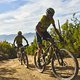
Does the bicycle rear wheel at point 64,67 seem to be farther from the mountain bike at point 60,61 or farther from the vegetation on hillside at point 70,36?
the vegetation on hillside at point 70,36

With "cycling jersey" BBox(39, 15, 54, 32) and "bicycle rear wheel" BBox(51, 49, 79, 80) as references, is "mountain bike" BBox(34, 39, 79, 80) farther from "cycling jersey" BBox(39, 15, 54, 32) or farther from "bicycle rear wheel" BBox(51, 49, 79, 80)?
"cycling jersey" BBox(39, 15, 54, 32)

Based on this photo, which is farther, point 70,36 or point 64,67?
point 70,36

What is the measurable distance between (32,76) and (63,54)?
1696 mm

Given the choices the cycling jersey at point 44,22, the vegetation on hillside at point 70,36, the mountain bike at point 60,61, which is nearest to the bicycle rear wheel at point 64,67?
the mountain bike at point 60,61

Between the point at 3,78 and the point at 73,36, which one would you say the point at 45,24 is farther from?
the point at 73,36

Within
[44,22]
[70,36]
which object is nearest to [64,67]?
[44,22]

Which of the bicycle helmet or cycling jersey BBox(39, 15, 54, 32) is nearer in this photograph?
the bicycle helmet

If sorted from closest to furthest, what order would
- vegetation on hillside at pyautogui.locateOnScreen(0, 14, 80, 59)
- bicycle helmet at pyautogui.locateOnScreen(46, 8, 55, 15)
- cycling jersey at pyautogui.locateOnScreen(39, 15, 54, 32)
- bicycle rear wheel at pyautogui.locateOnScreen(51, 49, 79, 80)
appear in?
bicycle rear wheel at pyautogui.locateOnScreen(51, 49, 79, 80)
bicycle helmet at pyautogui.locateOnScreen(46, 8, 55, 15)
cycling jersey at pyautogui.locateOnScreen(39, 15, 54, 32)
vegetation on hillside at pyautogui.locateOnScreen(0, 14, 80, 59)

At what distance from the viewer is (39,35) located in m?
11.6

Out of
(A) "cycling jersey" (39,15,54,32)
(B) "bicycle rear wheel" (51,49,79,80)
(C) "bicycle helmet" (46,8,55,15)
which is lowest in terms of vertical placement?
(B) "bicycle rear wheel" (51,49,79,80)

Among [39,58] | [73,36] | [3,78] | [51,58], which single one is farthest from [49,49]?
[73,36]

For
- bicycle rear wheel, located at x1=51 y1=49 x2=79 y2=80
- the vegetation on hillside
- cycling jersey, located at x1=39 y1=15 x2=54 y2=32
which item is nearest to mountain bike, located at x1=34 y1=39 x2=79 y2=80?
bicycle rear wheel, located at x1=51 y1=49 x2=79 y2=80

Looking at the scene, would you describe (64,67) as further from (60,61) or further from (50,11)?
(50,11)

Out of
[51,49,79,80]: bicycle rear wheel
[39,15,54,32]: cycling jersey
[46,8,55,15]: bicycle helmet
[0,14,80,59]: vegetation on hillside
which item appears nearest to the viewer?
[51,49,79,80]: bicycle rear wheel
